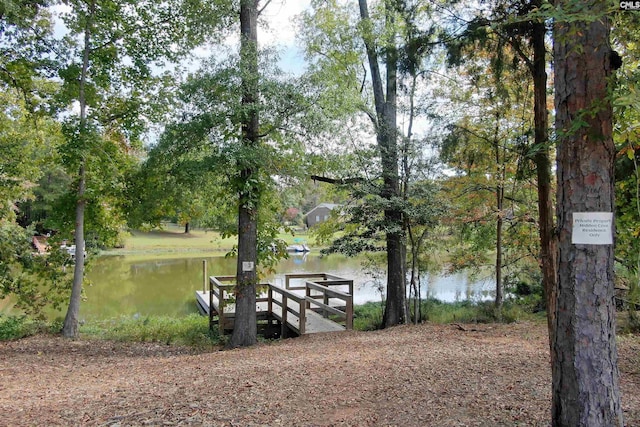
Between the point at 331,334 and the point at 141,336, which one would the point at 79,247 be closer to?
the point at 141,336

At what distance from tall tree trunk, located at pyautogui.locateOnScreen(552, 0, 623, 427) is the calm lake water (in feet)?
27.0

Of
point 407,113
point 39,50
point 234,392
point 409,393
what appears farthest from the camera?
point 407,113

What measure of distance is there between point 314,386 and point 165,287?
571 inches

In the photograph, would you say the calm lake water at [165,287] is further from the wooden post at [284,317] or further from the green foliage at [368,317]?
the wooden post at [284,317]

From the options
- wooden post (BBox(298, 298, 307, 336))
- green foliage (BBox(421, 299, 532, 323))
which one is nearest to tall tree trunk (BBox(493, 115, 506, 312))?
green foliage (BBox(421, 299, 532, 323))

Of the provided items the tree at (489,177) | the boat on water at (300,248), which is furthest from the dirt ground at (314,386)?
the boat on water at (300,248)

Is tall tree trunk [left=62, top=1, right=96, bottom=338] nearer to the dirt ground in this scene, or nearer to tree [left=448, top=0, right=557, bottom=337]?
the dirt ground

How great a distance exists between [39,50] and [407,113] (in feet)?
23.0

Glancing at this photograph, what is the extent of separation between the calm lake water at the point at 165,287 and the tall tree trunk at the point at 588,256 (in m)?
8.23

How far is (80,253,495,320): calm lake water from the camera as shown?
43.4ft

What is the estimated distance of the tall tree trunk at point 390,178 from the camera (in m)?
8.26

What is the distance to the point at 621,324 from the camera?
6203 millimetres

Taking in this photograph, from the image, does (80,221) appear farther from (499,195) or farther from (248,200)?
(499,195)

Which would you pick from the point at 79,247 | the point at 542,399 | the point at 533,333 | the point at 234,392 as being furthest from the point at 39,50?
the point at 533,333
